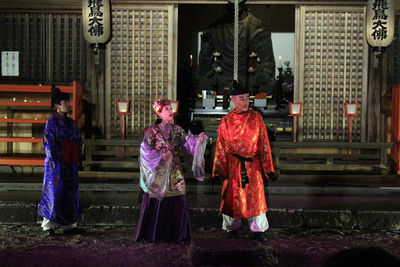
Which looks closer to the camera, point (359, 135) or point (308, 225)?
point (308, 225)

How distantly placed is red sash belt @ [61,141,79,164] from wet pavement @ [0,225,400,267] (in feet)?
3.22

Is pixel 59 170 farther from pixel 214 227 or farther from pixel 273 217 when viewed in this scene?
pixel 273 217

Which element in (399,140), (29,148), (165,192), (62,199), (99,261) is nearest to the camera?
(99,261)

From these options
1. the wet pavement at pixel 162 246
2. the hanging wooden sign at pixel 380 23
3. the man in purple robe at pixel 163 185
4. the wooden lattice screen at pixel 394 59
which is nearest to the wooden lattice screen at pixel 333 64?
the wooden lattice screen at pixel 394 59

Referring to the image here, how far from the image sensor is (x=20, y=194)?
27.8ft

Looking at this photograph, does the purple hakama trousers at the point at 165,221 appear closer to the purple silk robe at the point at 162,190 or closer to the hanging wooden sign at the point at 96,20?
the purple silk robe at the point at 162,190

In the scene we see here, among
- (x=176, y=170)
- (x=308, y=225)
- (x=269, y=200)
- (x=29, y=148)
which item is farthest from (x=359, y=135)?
(x=29, y=148)

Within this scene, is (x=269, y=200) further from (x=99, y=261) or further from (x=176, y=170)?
(x=99, y=261)

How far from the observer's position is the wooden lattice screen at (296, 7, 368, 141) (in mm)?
12086

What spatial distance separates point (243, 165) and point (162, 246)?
144 cm

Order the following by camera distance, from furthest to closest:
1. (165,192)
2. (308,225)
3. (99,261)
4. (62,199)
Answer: (308,225), (62,199), (165,192), (99,261)

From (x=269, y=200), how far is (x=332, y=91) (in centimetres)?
511

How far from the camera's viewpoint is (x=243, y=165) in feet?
20.3

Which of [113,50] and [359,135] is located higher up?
[113,50]
